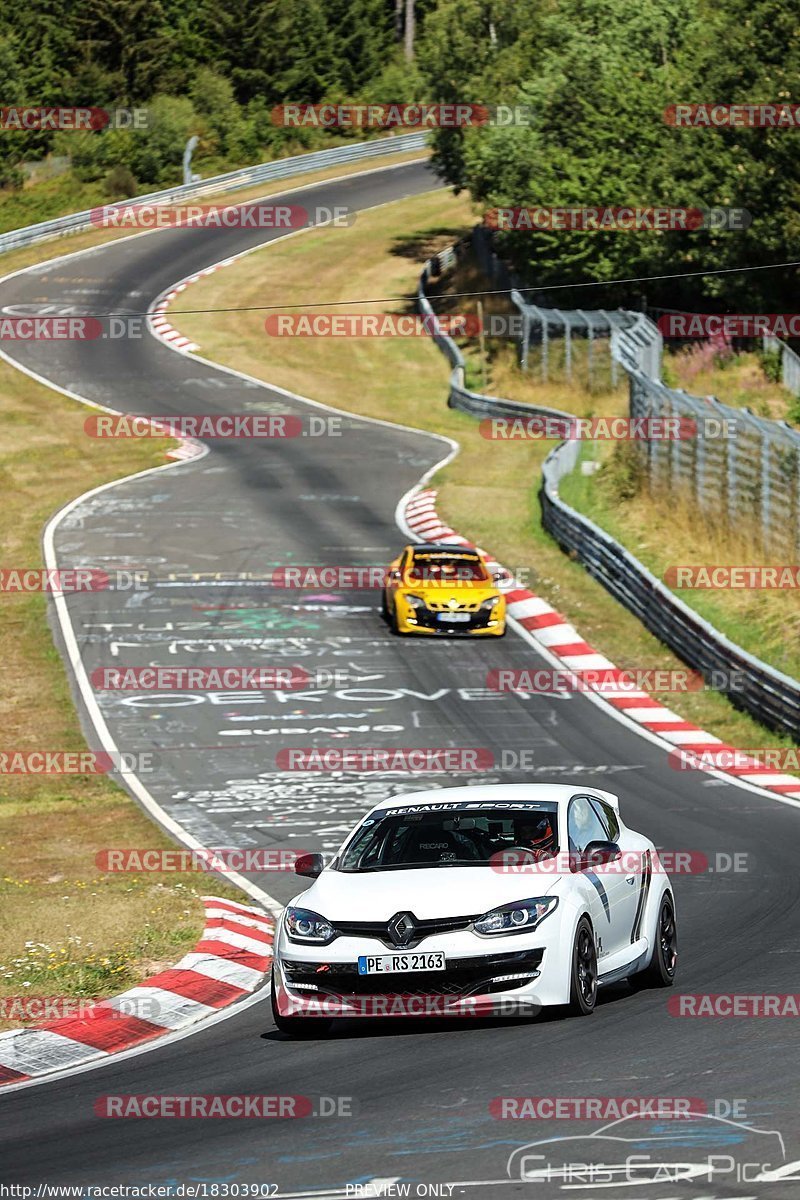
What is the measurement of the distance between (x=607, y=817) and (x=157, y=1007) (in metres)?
3.35

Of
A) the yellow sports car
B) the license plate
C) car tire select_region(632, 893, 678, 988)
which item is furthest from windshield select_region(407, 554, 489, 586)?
the license plate

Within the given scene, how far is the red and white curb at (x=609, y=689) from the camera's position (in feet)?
75.7

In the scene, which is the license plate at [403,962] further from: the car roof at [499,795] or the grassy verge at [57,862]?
the grassy verge at [57,862]

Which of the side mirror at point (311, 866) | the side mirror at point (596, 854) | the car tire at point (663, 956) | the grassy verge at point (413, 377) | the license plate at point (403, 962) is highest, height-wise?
the side mirror at point (596, 854)

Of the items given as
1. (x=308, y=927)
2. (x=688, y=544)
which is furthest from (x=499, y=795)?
(x=688, y=544)

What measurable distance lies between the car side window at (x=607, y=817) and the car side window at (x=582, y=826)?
5 centimetres

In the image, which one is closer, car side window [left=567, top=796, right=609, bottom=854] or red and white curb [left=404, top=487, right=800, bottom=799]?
car side window [left=567, top=796, right=609, bottom=854]

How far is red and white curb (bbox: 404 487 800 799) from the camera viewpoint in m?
23.1

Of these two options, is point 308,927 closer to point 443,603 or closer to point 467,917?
point 467,917

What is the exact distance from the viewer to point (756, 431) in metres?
30.1

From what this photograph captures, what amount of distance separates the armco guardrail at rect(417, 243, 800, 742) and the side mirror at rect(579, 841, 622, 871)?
41.6 ft

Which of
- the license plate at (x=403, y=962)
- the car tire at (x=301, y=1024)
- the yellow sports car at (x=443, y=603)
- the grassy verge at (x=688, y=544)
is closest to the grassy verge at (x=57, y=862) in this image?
the car tire at (x=301, y=1024)

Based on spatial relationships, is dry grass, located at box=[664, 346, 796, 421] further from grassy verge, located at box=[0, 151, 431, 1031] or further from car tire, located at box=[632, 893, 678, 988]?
car tire, located at box=[632, 893, 678, 988]

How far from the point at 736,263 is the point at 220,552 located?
18.3m
